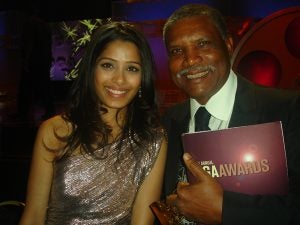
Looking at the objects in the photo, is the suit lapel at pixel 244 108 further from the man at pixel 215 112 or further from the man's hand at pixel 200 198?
the man's hand at pixel 200 198

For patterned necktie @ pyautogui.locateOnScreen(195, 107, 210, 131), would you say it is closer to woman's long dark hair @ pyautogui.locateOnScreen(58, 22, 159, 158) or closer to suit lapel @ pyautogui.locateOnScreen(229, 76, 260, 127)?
suit lapel @ pyautogui.locateOnScreen(229, 76, 260, 127)

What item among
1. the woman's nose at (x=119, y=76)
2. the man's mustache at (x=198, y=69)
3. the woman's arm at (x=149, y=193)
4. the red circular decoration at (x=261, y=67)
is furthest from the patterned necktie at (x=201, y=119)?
the red circular decoration at (x=261, y=67)

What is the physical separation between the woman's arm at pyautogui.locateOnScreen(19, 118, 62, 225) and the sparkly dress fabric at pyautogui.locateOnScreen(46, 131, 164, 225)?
44 mm

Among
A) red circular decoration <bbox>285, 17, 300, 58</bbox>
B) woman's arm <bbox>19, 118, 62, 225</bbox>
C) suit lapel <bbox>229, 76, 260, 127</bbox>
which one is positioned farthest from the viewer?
red circular decoration <bbox>285, 17, 300, 58</bbox>

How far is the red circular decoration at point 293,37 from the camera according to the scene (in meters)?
2.98

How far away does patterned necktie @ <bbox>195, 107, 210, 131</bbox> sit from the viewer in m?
1.48

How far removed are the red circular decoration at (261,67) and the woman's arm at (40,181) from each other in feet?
6.73

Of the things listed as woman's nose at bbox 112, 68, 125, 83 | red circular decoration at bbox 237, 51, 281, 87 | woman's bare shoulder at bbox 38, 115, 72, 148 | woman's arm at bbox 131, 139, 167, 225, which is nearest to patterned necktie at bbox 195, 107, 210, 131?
woman's arm at bbox 131, 139, 167, 225

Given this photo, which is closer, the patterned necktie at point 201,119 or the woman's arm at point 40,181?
the patterned necktie at point 201,119

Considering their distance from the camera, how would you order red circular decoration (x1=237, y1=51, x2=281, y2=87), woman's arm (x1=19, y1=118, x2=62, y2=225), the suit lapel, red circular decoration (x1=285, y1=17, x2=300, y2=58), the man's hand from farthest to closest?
1. red circular decoration (x1=237, y1=51, x2=281, y2=87)
2. red circular decoration (x1=285, y1=17, x2=300, y2=58)
3. woman's arm (x1=19, y1=118, x2=62, y2=225)
4. the suit lapel
5. the man's hand

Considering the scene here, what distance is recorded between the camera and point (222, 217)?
1159 millimetres

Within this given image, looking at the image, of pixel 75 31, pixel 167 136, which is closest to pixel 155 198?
pixel 167 136

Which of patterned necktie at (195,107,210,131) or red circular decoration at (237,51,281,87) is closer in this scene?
patterned necktie at (195,107,210,131)

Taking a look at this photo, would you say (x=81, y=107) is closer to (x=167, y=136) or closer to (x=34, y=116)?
(x=167, y=136)
